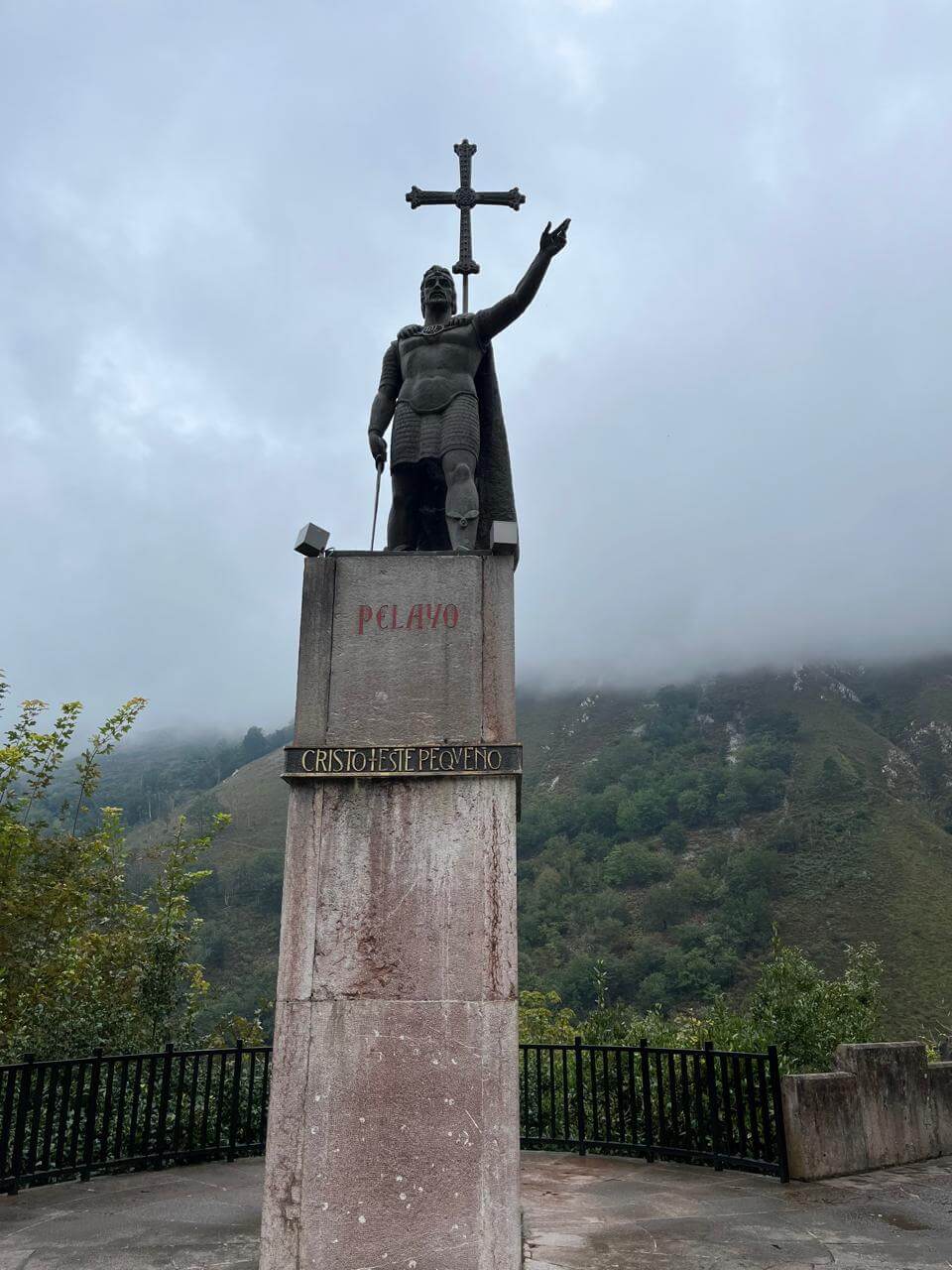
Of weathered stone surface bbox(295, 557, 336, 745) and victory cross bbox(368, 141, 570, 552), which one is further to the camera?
victory cross bbox(368, 141, 570, 552)

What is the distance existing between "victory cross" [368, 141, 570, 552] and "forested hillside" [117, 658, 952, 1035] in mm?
36768

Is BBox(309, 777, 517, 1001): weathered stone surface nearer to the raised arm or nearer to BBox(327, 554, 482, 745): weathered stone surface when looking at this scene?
BBox(327, 554, 482, 745): weathered stone surface

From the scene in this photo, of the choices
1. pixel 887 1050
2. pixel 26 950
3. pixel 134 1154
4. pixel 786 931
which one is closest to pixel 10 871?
pixel 26 950

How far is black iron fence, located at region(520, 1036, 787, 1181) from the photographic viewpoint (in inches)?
337

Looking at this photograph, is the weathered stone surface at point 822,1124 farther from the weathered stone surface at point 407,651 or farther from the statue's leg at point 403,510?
the statue's leg at point 403,510

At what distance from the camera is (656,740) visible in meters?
111

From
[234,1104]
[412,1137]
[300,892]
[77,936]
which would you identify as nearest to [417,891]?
[300,892]

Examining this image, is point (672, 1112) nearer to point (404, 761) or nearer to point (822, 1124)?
point (822, 1124)

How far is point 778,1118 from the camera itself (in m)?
8.33

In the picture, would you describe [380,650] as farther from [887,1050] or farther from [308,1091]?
[887,1050]

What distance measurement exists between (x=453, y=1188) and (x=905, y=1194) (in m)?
4.75

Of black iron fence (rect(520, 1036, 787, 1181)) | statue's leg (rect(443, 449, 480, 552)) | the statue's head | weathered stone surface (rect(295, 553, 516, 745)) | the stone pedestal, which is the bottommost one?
black iron fence (rect(520, 1036, 787, 1181))

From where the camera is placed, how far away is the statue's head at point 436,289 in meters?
7.77

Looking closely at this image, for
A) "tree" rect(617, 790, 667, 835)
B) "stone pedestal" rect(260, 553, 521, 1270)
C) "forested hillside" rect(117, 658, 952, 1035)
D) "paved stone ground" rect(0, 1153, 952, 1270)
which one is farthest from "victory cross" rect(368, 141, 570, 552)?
"tree" rect(617, 790, 667, 835)
